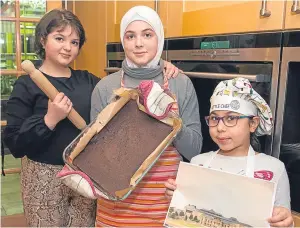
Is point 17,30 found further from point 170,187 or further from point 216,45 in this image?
point 170,187

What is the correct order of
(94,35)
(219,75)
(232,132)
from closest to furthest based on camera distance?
(232,132), (219,75), (94,35)

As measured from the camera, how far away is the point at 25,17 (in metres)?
2.01

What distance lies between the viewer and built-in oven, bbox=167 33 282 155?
0.99 m

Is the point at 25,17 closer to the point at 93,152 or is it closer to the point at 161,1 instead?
the point at 161,1

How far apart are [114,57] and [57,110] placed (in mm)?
791

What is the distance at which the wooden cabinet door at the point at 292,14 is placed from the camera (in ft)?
3.04

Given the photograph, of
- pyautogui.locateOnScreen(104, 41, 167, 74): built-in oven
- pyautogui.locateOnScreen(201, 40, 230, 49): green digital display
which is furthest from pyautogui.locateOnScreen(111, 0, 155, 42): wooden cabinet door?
pyautogui.locateOnScreen(201, 40, 230, 49): green digital display

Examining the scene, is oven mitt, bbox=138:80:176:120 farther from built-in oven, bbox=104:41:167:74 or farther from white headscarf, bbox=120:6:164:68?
built-in oven, bbox=104:41:167:74

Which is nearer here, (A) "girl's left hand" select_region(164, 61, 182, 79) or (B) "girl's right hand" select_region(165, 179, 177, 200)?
(B) "girl's right hand" select_region(165, 179, 177, 200)

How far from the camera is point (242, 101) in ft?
2.93

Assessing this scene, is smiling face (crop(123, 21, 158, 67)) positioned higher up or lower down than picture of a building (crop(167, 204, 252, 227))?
higher up

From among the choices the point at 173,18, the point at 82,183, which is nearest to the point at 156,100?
the point at 82,183

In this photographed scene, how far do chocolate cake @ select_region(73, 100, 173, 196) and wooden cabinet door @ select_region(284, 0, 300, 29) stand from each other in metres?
0.44

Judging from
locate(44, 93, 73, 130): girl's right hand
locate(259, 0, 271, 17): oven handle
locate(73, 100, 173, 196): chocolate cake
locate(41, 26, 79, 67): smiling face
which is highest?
locate(259, 0, 271, 17): oven handle
